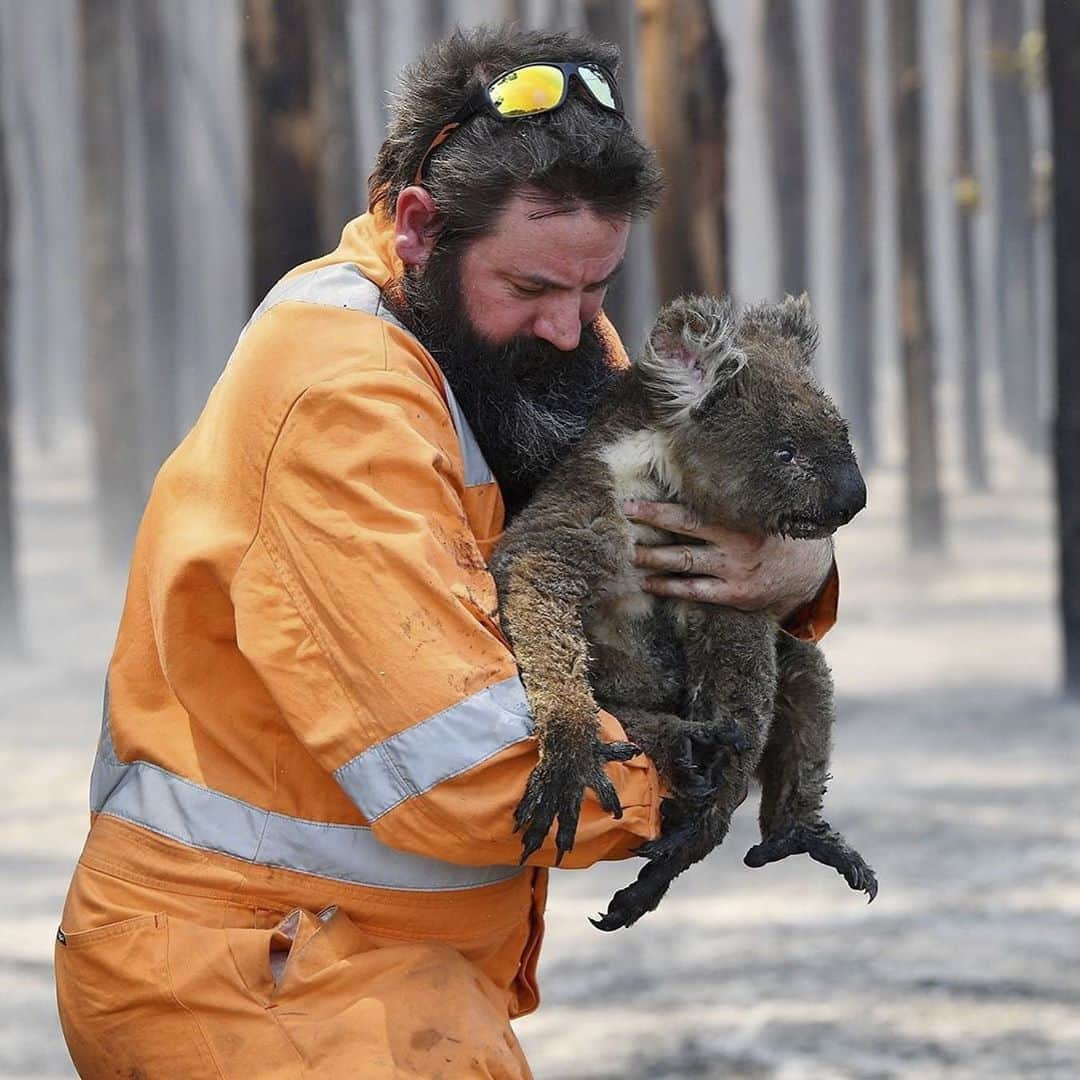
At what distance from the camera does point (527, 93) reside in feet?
9.28

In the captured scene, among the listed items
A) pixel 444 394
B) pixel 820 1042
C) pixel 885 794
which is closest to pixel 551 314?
pixel 444 394

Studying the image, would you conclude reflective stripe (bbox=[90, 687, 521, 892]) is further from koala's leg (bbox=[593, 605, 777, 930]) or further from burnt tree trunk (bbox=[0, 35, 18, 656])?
burnt tree trunk (bbox=[0, 35, 18, 656])

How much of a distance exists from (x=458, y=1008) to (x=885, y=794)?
690 cm

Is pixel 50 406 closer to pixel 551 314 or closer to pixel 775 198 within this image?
pixel 775 198

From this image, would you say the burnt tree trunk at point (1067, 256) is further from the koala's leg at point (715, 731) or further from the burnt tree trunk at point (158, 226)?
the burnt tree trunk at point (158, 226)

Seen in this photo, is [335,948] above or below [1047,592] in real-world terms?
above

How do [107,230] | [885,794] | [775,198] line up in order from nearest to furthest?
1. [885,794]
2. [107,230]
3. [775,198]

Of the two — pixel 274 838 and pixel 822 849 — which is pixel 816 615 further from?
pixel 274 838

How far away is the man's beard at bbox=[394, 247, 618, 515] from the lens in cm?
288


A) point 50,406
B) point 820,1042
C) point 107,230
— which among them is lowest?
point 50,406

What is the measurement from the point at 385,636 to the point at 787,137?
2215 cm

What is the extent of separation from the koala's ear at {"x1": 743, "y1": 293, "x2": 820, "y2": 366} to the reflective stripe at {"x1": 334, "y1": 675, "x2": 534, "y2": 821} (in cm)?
88

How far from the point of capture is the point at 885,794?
953 cm

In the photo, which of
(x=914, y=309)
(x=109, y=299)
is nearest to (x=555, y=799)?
(x=914, y=309)
